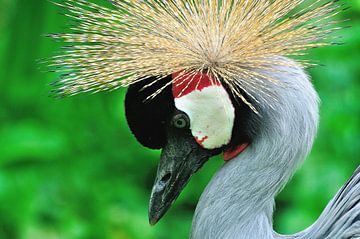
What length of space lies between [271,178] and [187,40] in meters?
0.33

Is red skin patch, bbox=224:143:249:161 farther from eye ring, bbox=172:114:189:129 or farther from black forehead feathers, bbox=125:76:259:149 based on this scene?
eye ring, bbox=172:114:189:129

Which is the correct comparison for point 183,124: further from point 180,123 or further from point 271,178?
point 271,178

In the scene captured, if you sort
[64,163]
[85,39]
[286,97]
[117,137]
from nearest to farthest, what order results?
[286,97], [85,39], [64,163], [117,137]

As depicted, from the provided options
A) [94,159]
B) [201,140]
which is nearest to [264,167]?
[201,140]

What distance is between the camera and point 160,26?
1978 millimetres

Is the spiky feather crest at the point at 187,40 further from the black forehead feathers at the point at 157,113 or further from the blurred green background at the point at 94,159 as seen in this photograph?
the blurred green background at the point at 94,159

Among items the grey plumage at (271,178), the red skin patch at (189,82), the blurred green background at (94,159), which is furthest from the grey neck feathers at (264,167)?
the blurred green background at (94,159)

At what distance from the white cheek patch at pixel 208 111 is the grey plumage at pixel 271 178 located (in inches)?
2.4

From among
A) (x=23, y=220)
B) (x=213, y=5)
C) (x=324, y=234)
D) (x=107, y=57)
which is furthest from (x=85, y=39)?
(x=23, y=220)

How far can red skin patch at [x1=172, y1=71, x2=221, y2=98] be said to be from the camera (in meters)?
1.91

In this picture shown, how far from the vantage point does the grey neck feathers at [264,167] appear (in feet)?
6.23

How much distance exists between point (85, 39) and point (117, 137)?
145 centimetres

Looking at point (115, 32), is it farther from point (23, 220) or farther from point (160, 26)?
point (23, 220)

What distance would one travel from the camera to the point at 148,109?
195 centimetres
